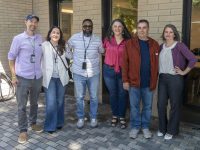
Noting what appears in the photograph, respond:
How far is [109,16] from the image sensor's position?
586cm

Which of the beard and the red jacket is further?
the beard

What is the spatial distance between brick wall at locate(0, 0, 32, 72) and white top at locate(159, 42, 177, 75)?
13.2 ft

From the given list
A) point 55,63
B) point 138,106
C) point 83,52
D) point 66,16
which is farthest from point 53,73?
point 66,16

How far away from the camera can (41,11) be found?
698 centimetres

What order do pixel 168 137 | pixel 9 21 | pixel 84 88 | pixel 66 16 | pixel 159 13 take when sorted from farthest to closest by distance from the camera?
1. pixel 9 21
2. pixel 66 16
3. pixel 159 13
4. pixel 84 88
5. pixel 168 137

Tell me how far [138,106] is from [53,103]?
1.26 m

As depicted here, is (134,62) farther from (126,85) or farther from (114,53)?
(114,53)

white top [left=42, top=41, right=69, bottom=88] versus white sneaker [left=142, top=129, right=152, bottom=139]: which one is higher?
white top [left=42, top=41, right=69, bottom=88]

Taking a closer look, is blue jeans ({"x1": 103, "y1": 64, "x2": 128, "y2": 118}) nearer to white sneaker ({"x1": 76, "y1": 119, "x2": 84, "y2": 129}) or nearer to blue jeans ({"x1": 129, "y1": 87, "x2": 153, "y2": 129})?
blue jeans ({"x1": 129, "y1": 87, "x2": 153, "y2": 129})

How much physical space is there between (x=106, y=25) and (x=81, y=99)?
179 centimetres

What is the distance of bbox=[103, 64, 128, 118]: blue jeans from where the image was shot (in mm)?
4688

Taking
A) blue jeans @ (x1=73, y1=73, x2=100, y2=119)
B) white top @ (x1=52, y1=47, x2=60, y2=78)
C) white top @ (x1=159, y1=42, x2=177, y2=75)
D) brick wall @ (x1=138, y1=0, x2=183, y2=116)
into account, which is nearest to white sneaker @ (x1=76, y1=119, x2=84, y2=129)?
blue jeans @ (x1=73, y1=73, x2=100, y2=119)

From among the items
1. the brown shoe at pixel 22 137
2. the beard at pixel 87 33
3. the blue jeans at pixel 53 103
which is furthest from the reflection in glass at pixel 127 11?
the brown shoe at pixel 22 137

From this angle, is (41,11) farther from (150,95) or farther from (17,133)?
(150,95)
